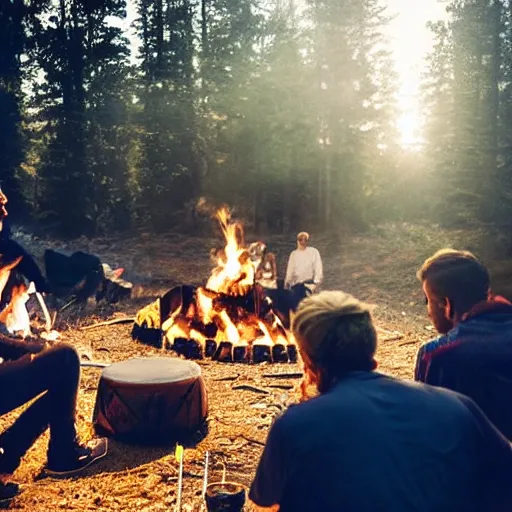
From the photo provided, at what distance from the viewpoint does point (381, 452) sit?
2000 mm

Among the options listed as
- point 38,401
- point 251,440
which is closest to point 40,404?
point 38,401

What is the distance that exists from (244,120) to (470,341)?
79.0ft

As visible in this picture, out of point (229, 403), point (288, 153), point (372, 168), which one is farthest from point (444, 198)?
point (229, 403)

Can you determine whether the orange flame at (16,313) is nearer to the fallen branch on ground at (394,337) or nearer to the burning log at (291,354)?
the burning log at (291,354)

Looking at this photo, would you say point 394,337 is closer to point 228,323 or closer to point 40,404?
point 228,323

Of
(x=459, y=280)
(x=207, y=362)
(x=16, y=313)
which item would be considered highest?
(x=459, y=280)

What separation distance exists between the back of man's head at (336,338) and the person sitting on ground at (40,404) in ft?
9.59

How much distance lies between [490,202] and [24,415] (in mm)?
21892

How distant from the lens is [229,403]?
6.83m

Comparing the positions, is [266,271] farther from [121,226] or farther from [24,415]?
[121,226]

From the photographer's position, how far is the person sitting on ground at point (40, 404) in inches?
172

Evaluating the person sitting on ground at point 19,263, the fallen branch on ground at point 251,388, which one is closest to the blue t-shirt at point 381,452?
the person sitting on ground at point 19,263

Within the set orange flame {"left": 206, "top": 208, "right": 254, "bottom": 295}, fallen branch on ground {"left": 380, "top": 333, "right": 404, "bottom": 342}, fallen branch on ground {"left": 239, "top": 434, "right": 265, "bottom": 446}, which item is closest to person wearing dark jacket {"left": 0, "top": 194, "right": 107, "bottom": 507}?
fallen branch on ground {"left": 239, "top": 434, "right": 265, "bottom": 446}

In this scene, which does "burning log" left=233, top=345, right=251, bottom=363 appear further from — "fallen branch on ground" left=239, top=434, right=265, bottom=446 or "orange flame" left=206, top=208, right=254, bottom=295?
"fallen branch on ground" left=239, top=434, right=265, bottom=446
